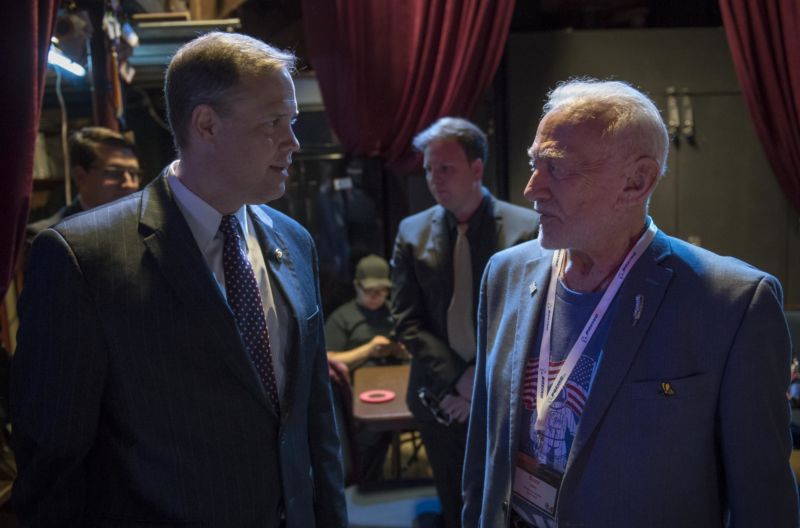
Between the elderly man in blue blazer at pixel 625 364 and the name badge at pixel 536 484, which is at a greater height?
the elderly man in blue blazer at pixel 625 364

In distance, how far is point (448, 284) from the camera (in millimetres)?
2365

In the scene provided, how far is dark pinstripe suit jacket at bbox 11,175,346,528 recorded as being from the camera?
1.03m

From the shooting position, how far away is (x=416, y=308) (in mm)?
2439

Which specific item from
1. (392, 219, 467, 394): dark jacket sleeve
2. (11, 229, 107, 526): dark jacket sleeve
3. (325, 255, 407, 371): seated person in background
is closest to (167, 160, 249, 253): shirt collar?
(11, 229, 107, 526): dark jacket sleeve

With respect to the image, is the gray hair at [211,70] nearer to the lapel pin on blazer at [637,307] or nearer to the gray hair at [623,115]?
the gray hair at [623,115]

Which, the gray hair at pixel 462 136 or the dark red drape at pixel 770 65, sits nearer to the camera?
the gray hair at pixel 462 136

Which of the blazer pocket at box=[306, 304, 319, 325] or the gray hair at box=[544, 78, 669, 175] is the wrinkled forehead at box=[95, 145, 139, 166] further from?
the gray hair at box=[544, 78, 669, 175]

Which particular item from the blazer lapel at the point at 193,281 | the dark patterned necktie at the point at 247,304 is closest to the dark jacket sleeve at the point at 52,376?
the blazer lapel at the point at 193,281

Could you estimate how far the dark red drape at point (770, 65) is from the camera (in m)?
3.12

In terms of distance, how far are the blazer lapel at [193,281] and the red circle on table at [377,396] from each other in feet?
4.94

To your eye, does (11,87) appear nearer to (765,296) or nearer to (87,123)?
(765,296)

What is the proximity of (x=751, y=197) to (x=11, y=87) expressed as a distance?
12.0 feet

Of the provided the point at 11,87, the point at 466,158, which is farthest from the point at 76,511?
the point at 466,158

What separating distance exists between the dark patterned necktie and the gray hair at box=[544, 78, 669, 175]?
0.69 meters
